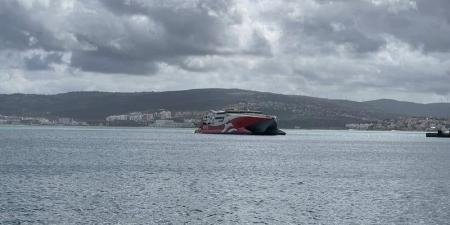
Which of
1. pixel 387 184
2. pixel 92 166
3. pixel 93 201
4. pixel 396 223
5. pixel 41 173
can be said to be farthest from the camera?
pixel 92 166

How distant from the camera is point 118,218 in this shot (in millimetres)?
50500

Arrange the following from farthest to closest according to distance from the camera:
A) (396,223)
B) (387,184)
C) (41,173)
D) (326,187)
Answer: (41,173)
(387,184)
(326,187)
(396,223)

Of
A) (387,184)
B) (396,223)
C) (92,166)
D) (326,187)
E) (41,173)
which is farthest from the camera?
(92,166)

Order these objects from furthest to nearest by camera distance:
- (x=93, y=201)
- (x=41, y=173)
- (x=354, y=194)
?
(x=41, y=173) → (x=354, y=194) → (x=93, y=201)

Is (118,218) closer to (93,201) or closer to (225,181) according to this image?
(93,201)

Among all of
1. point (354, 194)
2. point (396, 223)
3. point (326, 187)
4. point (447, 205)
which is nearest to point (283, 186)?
point (326, 187)

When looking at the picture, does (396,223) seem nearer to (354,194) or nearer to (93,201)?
(354,194)

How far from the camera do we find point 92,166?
102 m

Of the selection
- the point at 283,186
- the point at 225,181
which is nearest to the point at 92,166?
the point at 225,181

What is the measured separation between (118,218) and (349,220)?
Result: 1803 centimetres

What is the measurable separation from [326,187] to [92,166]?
41869 millimetres

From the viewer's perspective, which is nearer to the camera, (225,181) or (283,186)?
(283,186)

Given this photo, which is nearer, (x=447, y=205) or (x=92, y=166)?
(x=447, y=205)

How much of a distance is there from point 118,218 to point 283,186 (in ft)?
94.5
